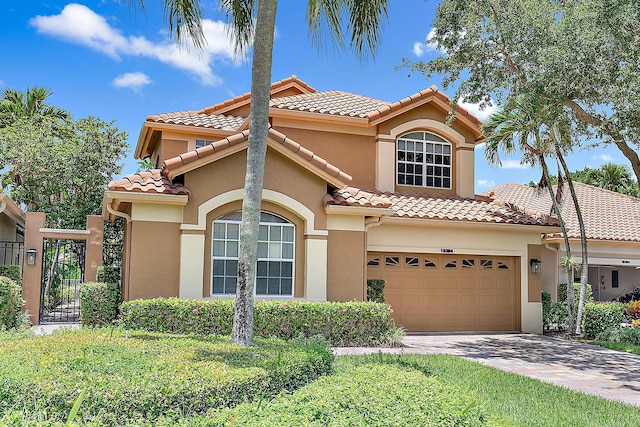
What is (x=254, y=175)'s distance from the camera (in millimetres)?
9328

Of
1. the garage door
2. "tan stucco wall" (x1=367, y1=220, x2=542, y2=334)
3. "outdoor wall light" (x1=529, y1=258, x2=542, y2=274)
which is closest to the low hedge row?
"tan stucco wall" (x1=367, y1=220, x2=542, y2=334)

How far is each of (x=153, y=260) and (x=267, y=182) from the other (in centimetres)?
322

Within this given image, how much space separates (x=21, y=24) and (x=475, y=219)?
Result: 47.4 feet

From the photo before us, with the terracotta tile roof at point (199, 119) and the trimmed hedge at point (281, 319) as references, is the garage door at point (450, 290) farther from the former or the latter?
the terracotta tile roof at point (199, 119)

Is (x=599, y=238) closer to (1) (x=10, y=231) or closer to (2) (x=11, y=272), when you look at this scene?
(2) (x=11, y=272)

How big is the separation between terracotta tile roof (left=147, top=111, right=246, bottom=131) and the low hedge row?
10.9 meters

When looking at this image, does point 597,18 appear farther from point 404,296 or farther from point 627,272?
point 627,272

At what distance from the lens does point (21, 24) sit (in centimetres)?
1753

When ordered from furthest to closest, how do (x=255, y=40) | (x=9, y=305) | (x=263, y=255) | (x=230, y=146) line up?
(x=263, y=255) < (x=230, y=146) < (x=9, y=305) < (x=255, y=40)

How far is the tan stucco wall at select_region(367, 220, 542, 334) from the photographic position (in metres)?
17.1

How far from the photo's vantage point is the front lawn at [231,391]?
526cm

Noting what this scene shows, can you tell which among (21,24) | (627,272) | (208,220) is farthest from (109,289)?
(627,272)

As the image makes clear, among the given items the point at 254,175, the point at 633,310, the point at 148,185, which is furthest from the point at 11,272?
the point at 633,310

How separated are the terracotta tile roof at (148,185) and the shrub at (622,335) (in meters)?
12.0
